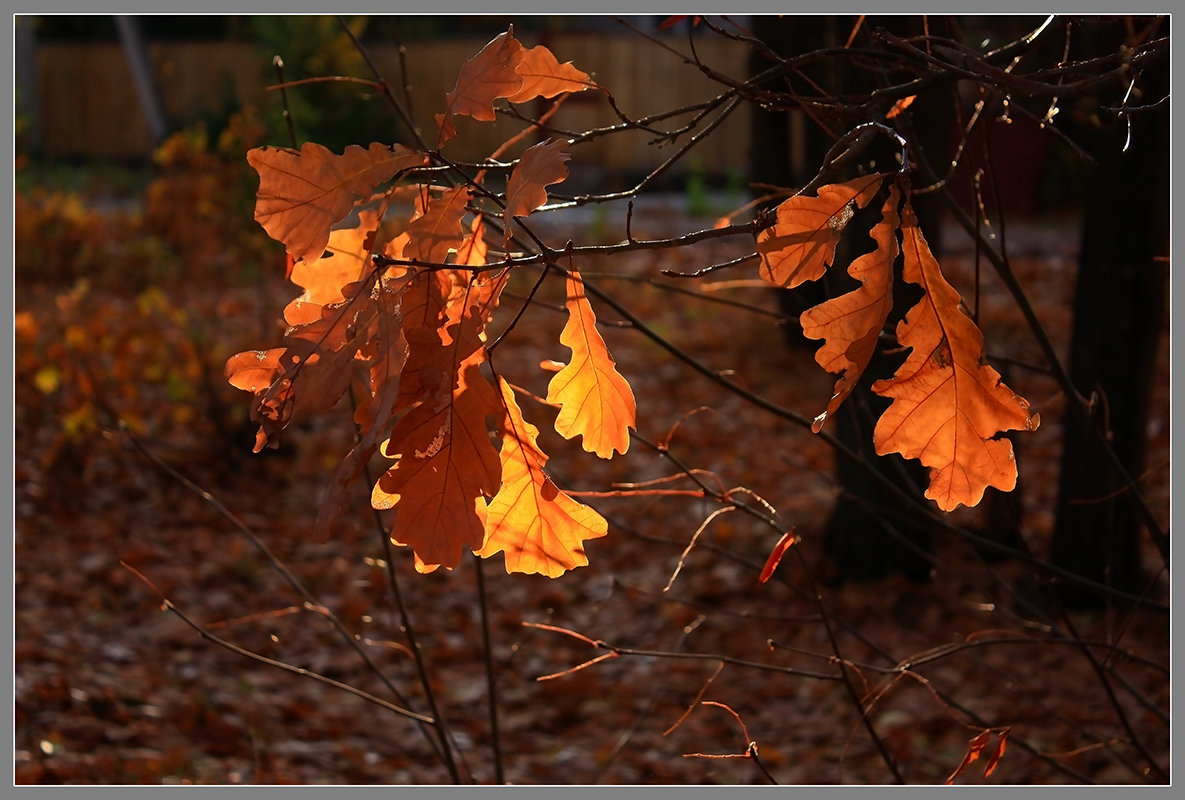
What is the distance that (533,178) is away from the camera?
762mm

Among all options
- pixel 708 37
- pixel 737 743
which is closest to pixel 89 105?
pixel 708 37

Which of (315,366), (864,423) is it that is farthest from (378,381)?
(864,423)

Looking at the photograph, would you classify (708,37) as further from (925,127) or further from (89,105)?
(925,127)

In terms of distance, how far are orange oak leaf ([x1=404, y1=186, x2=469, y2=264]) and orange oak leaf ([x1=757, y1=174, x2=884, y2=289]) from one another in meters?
0.22

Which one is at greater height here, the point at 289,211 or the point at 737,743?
the point at 289,211

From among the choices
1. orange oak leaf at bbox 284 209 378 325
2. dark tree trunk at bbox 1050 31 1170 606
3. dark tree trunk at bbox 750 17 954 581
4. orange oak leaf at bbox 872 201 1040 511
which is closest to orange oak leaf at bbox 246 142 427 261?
orange oak leaf at bbox 284 209 378 325

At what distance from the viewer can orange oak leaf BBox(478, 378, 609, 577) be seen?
2.93ft

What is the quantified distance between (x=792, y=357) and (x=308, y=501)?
9.24ft

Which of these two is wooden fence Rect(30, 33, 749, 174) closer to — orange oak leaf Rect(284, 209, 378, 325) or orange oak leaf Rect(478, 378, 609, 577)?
orange oak leaf Rect(284, 209, 378, 325)

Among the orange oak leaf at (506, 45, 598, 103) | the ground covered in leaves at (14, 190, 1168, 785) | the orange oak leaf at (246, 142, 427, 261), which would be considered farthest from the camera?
the ground covered in leaves at (14, 190, 1168, 785)

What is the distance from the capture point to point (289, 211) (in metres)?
0.85

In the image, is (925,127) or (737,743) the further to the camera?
(925,127)

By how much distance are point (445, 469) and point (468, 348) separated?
0.27ft

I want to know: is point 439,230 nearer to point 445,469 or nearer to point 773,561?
point 445,469
